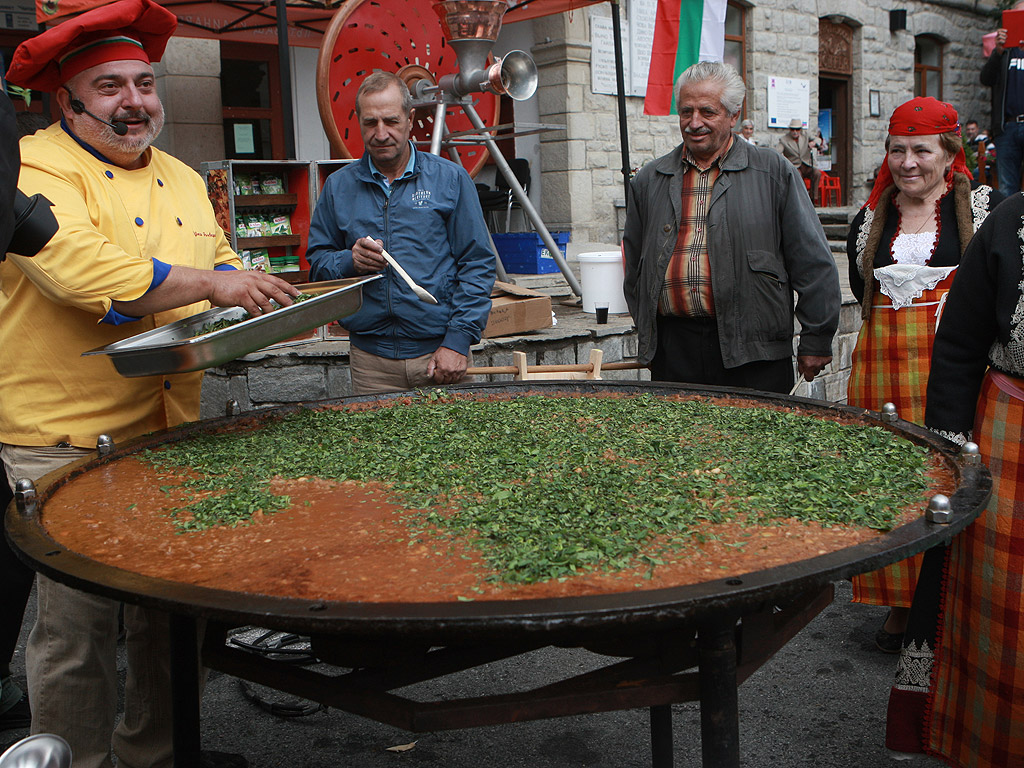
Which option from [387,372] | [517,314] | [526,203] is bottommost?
[387,372]

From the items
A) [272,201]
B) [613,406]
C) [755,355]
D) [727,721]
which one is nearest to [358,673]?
[727,721]

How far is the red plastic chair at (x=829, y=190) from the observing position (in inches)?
546

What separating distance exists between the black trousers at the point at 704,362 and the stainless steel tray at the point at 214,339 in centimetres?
157

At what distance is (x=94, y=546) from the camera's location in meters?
1.68

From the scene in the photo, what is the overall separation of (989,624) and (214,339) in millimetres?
1931

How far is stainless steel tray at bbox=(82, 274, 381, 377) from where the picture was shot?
2070mm

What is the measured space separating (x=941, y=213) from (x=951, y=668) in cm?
192

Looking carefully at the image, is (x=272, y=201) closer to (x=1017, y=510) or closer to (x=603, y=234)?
(x=1017, y=510)

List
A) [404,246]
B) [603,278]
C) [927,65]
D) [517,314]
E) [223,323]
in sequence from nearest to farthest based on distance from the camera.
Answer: [223,323]
[404,246]
[517,314]
[603,278]
[927,65]

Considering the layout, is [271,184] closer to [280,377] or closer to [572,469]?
[280,377]

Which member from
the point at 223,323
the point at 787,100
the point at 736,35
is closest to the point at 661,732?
the point at 223,323

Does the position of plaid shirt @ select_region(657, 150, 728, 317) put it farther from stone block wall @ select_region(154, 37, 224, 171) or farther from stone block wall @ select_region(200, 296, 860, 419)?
stone block wall @ select_region(154, 37, 224, 171)

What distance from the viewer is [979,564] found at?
2285 mm

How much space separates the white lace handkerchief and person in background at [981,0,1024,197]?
6.67 metres
